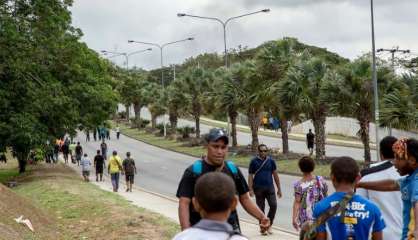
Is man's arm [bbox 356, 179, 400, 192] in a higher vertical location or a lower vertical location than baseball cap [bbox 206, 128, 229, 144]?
lower

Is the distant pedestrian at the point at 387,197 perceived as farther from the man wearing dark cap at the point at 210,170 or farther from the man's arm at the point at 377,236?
the man wearing dark cap at the point at 210,170

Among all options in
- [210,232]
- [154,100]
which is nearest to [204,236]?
[210,232]

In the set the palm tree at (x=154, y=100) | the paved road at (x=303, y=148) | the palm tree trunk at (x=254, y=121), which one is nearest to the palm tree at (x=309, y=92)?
the paved road at (x=303, y=148)

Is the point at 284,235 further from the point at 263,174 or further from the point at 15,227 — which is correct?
the point at 15,227

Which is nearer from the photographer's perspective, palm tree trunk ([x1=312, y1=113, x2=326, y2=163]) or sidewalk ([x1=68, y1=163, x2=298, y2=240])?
sidewalk ([x1=68, y1=163, x2=298, y2=240])

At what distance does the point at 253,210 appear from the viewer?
6.18 meters

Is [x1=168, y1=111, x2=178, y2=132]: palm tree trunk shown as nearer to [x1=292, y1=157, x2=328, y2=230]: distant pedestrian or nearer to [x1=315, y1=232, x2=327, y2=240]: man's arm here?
[x1=292, y1=157, x2=328, y2=230]: distant pedestrian

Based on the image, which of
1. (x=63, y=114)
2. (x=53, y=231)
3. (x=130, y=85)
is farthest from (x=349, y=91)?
(x=130, y=85)

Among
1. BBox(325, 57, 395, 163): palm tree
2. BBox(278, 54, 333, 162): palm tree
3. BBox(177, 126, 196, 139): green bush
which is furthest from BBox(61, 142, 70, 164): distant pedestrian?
BBox(325, 57, 395, 163): palm tree

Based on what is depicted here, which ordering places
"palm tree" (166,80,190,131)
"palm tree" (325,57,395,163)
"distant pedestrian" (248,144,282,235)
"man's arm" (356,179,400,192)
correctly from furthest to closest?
"palm tree" (166,80,190,131) → "palm tree" (325,57,395,163) → "distant pedestrian" (248,144,282,235) → "man's arm" (356,179,400,192)

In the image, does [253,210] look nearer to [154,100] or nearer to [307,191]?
[307,191]

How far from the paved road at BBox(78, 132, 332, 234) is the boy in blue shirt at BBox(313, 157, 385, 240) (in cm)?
1010

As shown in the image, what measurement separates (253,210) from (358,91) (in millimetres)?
24410

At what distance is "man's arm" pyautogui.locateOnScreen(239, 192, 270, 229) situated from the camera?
20.0 feet
